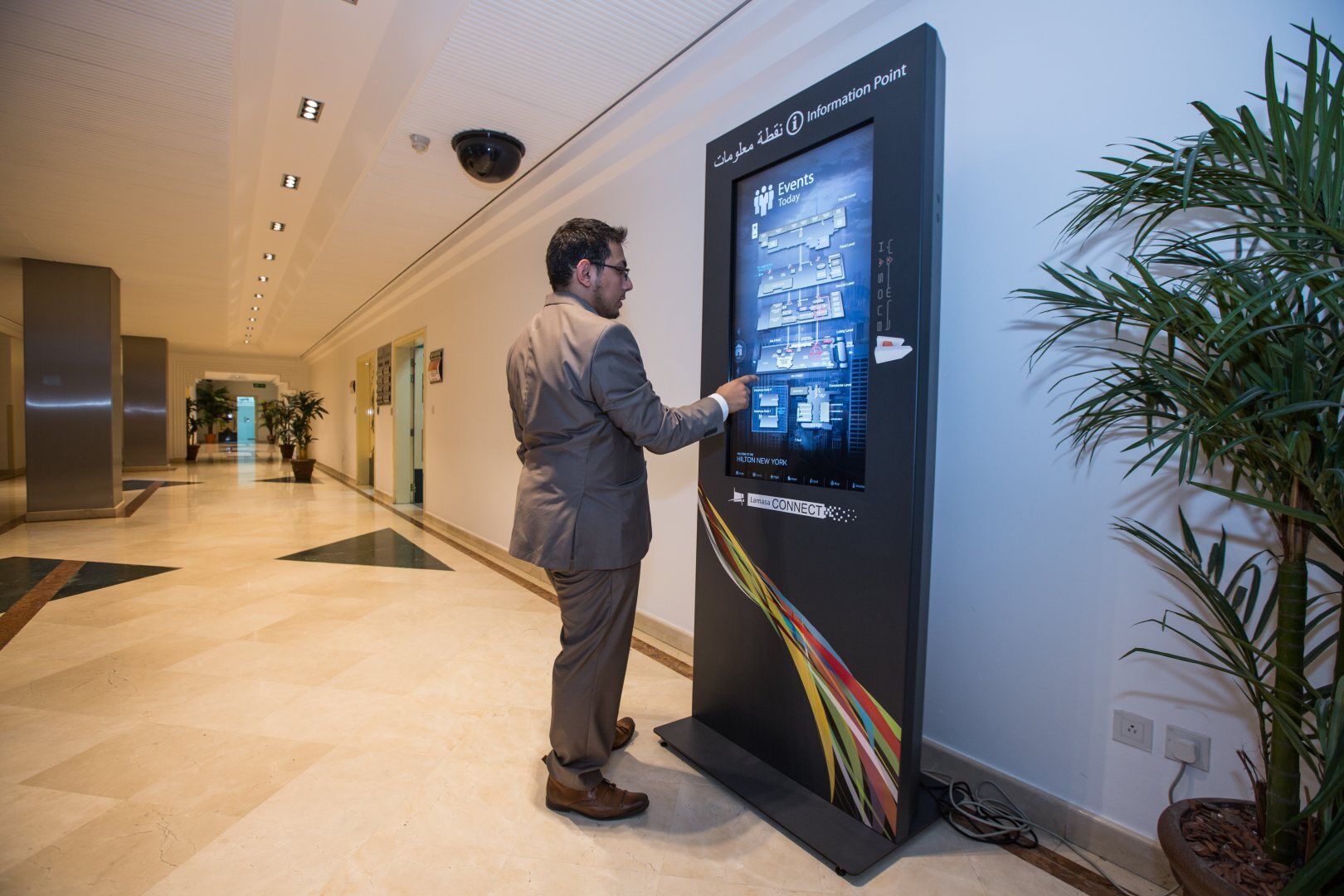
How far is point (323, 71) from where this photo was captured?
10.5 feet

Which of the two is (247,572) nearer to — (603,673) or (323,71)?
(323,71)

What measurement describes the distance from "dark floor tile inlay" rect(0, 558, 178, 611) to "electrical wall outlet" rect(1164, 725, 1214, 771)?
19.3 feet

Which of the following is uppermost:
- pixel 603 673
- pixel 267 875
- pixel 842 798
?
pixel 603 673

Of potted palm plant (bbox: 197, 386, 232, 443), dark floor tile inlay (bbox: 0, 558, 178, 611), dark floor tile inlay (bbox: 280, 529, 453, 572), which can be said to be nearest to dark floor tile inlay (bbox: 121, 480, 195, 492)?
dark floor tile inlay (bbox: 0, 558, 178, 611)

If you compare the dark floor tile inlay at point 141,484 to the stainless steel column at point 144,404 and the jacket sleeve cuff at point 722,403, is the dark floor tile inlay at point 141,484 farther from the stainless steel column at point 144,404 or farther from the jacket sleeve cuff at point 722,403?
the jacket sleeve cuff at point 722,403

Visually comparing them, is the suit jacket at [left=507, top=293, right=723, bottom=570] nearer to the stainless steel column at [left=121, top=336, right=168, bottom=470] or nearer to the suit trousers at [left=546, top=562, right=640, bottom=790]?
the suit trousers at [left=546, top=562, right=640, bottom=790]

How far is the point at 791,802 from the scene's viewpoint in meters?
1.99

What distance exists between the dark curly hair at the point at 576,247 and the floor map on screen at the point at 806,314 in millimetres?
528

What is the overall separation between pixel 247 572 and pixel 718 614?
168 inches

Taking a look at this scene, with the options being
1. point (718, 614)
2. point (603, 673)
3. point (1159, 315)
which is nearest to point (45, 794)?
point (603, 673)

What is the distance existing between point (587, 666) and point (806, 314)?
1308mm

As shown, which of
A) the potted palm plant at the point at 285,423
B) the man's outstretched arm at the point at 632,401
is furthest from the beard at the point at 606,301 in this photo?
the potted palm plant at the point at 285,423

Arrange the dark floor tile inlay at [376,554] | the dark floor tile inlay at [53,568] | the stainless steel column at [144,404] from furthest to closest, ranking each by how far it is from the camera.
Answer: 1. the stainless steel column at [144,404]
2. the dark floor tile inlay at [376,554]
3. the dark floor tile inlay at [53,568]

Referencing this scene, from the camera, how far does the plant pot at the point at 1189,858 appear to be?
1.20 meters
